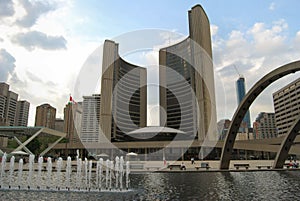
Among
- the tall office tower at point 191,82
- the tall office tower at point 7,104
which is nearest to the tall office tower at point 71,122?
the tall office tower at point 7,104

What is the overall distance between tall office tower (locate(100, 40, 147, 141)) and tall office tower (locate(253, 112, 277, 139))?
88.0 metres

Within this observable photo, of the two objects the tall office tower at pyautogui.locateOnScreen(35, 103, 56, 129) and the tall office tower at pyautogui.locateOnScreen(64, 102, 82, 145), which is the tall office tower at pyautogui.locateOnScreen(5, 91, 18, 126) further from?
the tall office tower at pyautogui.locateOnScreen(64, 102, 82, 145)

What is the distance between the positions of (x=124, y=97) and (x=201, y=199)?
3655 inches

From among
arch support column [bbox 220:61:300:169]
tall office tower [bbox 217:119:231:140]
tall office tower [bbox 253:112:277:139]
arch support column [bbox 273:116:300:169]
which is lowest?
arch support column [bbox 273:116:300:169]

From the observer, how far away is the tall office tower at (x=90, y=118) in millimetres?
109812

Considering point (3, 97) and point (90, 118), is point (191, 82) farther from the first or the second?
point (3, 97)

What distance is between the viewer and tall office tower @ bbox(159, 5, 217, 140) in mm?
88438

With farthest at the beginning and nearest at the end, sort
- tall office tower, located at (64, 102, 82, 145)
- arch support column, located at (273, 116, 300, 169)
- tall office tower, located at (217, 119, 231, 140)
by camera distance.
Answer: tall office tower, located at (217, 119, 231, 140) < tall office tower, located at (64, 102, 82, 145) < arch support column, located at (273, 116, 300, 169)

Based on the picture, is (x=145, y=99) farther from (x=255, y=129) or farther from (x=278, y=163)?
(x=255, y=129)

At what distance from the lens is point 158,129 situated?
6362 centimetres

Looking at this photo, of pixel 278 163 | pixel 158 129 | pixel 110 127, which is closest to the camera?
pixel 278 163

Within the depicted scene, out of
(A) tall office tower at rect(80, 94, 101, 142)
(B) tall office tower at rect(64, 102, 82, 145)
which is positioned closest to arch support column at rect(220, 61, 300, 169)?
(B) tall office tower at rect(64, 102, 82, 145)

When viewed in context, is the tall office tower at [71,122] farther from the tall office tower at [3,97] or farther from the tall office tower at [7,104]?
the tall office tower at [3,97]

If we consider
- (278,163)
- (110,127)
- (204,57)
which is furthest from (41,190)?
(204,57)
